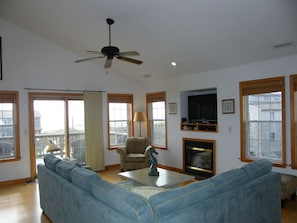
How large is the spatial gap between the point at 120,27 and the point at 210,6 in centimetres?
179

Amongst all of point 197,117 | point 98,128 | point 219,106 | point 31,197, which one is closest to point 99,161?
point 98,128

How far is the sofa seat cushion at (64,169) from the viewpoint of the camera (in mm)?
2874

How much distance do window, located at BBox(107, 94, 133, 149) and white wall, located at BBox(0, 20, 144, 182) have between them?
791mm

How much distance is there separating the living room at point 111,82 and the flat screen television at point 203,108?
209 mm

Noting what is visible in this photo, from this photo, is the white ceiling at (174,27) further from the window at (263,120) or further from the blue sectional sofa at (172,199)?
the blue sectional sofa at (172,199)

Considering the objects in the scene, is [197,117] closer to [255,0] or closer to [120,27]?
[120,27]

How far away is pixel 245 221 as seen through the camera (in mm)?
2496

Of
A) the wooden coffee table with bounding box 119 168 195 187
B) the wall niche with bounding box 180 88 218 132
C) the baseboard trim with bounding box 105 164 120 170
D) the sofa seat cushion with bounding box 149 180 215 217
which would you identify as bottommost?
the baseboard trim with bounding box 105 164 120 170

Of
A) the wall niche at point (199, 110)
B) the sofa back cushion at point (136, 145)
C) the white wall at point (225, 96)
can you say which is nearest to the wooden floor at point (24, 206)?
the white wall at point (225, 96)

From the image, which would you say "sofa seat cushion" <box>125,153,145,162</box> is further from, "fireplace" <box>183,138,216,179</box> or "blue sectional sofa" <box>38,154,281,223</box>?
"blue sectional sofa" <box>38,154,281,223</box>

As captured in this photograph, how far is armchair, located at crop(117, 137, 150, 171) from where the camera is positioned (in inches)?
237

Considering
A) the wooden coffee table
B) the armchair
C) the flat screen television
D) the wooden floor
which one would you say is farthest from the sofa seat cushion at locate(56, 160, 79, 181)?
the flat screen television

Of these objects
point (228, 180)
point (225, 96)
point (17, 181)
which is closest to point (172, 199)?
point (228, 180)

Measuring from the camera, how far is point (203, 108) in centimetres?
578
